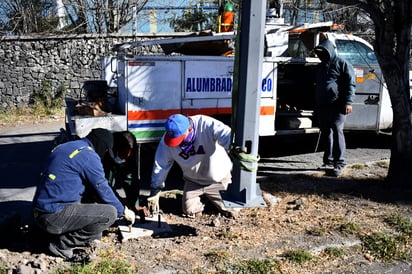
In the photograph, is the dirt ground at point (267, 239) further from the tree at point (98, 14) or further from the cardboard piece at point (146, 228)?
the tree at point (98, 14)

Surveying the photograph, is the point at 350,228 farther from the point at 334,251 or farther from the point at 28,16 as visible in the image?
the point at 28,16

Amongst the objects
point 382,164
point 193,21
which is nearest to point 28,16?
point 193,21

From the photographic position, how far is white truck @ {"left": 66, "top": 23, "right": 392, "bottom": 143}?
6.24m

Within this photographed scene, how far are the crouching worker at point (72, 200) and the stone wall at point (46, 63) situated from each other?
9.86 meters

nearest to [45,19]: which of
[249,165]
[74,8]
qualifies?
[74,8]

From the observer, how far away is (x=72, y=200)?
13.4ft

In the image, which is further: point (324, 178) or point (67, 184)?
point (324, 178)

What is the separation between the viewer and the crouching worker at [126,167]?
15.7ft

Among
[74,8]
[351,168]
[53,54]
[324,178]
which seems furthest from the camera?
[74,8]

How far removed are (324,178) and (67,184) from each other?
3806 millimetres

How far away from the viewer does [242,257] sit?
4066mm

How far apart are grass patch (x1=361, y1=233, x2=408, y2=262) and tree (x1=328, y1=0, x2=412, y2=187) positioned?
1.59 meters

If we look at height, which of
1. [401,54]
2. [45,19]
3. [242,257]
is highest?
[45,19]

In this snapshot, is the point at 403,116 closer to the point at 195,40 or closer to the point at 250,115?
the point at 250,115
